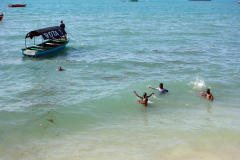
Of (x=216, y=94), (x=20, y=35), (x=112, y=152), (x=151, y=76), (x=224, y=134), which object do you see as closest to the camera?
(x=112, y=152)

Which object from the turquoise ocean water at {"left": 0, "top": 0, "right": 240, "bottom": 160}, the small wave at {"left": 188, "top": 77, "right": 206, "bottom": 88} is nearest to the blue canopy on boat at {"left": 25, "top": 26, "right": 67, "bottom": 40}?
the turquoise ocean water at {"left": 0, "top": 0, "right": 240, "bottom": 160}

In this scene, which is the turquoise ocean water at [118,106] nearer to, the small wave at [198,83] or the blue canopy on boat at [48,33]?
the small wave at [198,83]

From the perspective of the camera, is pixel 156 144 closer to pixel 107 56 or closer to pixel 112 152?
→ pixel 112 152

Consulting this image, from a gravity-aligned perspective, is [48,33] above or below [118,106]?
above

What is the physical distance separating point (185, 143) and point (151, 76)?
9668mm

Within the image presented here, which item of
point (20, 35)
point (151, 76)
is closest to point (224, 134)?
point (151, 76)

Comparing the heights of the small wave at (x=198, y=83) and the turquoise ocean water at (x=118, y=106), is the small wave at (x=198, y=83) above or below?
above

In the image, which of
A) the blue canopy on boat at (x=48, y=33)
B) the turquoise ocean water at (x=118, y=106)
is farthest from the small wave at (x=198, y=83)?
the blue canopy on boat at (x=48, y=33)

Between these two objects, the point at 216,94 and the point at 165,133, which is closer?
the point at 165,133

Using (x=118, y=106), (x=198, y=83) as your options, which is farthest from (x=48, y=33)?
(x=198, y=83)

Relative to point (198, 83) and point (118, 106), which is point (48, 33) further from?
point (198, 83)

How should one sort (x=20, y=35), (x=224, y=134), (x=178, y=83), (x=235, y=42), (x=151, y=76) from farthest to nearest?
(x=20, y=35), (x=235, y=42), (x=151, y=76), (x=178, y=83), (x=224, y=134)

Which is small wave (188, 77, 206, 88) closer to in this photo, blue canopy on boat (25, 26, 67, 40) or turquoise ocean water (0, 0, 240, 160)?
turquoise ocean water (0, 0, 240, 160)

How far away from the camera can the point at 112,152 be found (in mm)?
10555
